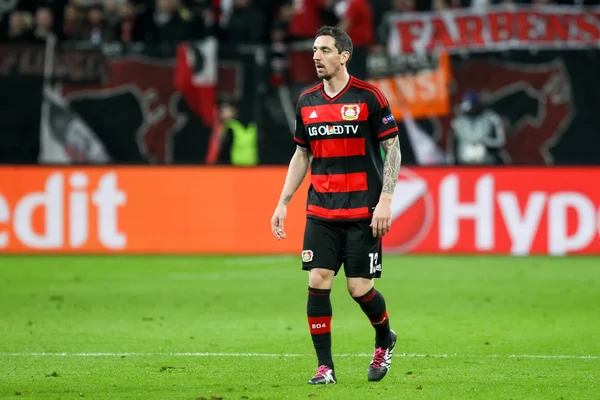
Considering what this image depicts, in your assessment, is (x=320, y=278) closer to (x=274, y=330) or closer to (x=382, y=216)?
(x=382, y=216)

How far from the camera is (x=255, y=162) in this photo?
18781 millimetres

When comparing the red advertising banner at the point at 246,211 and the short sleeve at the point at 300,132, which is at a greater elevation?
the short sleeve at the point at 300,132

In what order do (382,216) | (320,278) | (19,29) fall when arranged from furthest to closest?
(19,29) < (320,278) < (382,216)

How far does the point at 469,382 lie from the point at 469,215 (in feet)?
31.9

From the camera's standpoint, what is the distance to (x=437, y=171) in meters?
17.2

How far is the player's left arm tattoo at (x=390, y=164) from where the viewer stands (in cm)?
734

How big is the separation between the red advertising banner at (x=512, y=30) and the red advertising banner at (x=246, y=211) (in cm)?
279

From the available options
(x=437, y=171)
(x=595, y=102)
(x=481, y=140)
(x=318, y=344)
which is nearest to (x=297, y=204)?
(x=437, y=171)

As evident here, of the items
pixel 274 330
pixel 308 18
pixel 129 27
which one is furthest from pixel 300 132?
pixel 129 27

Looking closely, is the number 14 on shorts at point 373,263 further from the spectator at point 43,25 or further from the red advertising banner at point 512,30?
the spectator at point 43,25

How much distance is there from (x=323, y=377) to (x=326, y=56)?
196cm

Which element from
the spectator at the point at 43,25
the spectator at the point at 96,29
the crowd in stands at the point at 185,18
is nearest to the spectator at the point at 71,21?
the crowd in stands at the point at 185,18

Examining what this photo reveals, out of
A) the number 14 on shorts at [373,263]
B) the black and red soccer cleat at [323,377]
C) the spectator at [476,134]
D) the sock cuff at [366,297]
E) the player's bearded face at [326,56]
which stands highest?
the player's bearded face at [326,56]

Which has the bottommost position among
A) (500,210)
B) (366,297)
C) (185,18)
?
(500,210)
